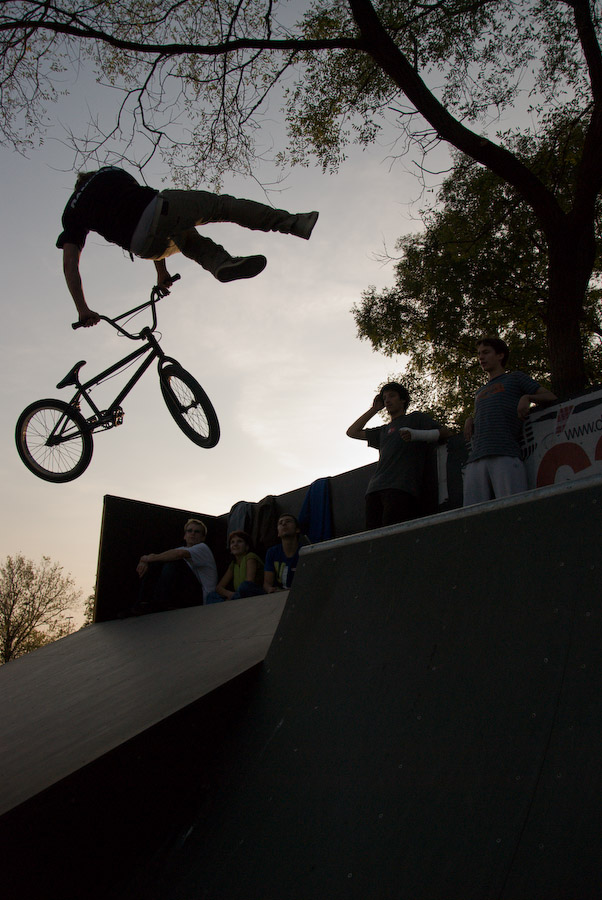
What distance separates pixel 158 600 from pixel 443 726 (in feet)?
17.0

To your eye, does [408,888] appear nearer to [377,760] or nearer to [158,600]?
[377,760]

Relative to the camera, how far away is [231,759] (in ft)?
6.62

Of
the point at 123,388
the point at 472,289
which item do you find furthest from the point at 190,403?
the point at 472,289

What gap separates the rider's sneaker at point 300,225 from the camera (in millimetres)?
4363

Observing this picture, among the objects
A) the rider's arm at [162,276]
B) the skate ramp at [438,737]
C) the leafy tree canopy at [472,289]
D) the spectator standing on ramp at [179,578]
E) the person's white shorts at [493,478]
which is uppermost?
the leafy tree canopy at [472,289]

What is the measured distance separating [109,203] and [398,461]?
294cm

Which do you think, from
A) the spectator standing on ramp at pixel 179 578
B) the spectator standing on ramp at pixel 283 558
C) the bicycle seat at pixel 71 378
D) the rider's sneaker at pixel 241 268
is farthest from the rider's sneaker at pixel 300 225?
the spectator standing on ramp at pixel 179 578

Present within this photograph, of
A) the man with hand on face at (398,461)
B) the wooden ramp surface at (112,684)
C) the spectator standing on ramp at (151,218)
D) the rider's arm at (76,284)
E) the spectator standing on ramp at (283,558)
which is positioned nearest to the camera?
the wooden ramp surface at (112,684)

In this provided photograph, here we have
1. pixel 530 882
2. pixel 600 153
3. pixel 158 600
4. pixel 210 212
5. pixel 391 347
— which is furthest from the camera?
pixel 391 347

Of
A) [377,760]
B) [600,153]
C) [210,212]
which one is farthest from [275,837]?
[600,153]

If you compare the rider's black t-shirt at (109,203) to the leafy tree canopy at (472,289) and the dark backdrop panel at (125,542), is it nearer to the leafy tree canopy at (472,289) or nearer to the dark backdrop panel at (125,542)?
the dark backdrop panel at (125,542)

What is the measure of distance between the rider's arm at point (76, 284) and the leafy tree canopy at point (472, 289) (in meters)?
6.89

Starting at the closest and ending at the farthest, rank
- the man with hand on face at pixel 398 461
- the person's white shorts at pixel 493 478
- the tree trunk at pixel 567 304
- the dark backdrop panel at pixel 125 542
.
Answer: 1. the person's white shorts at pixel 493 478
2. the man with hand on face at pixel 398 461
3. the tree trunk at pixel 567 304
4. the dark backdrop panel at pixel 125 542

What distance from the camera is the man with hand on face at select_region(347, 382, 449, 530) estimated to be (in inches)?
198
